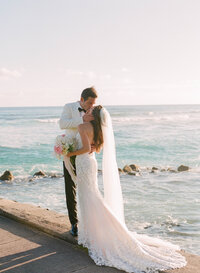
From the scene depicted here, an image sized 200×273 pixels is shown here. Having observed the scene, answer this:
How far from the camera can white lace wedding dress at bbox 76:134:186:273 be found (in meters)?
3.77

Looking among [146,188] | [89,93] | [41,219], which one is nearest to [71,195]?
[41,219]

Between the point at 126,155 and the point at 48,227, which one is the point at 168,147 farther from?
the point at 48,227

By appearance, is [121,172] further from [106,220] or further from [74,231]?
[106,220]

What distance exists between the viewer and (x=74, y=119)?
4312 mm

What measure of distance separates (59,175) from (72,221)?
971 cm

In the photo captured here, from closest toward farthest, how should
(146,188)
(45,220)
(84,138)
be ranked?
(84,138), (45,220), (146,188)

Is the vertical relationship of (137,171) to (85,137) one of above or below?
below

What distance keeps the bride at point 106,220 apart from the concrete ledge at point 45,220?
154 mm

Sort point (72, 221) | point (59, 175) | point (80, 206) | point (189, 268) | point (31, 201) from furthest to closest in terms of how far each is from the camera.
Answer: point (59, 175)
point (31, 201)
point (72, 221)
point (80, 206)
point (189, 268)

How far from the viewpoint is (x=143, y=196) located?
10.2 meters

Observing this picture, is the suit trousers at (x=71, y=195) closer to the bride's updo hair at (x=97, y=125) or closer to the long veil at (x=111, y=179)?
the long veil at (x=111, y=179)

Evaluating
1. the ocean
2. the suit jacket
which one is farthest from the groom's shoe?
the ocean

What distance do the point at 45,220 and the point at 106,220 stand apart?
1.39m

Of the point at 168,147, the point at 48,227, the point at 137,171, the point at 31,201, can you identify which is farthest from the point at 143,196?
the point at 168,147
